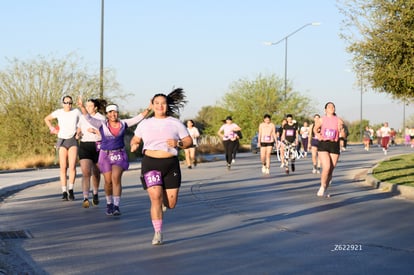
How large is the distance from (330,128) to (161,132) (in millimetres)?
7168

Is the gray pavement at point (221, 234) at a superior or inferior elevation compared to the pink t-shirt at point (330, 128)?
inferior

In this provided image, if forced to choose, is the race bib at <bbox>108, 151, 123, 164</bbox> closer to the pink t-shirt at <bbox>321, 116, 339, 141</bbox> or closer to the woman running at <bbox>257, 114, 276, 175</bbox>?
the pink t-shirt at <bbox>321, 116, 339, 141</bbox>

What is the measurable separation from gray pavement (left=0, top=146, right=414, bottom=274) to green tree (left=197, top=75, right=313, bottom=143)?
38.9m

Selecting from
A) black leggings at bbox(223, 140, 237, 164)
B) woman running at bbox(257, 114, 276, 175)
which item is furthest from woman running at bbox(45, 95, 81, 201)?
black leggings at bbox(223, 140, 237, 164)

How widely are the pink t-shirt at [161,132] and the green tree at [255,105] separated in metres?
46.4

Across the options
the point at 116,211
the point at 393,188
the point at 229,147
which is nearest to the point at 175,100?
the point at 116,211

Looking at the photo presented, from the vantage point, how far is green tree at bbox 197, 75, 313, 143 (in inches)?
2238

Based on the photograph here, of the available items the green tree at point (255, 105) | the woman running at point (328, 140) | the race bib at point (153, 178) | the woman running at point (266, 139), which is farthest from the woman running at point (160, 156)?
the green tree at point (255, 105)

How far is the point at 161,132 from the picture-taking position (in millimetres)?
9664

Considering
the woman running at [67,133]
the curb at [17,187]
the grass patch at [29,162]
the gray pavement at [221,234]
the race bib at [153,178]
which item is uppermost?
the woman running at [67,133]

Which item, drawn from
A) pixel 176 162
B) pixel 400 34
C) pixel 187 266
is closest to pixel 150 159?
pixel 176 162

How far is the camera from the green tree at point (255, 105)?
2238 inches

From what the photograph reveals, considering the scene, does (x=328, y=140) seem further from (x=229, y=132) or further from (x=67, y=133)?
(x=229, y=132)

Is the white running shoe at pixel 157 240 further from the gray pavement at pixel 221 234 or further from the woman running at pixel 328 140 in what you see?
the woman running at pixel 328 140
